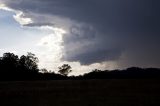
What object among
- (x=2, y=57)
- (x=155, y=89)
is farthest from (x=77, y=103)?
(x=2, y=57)

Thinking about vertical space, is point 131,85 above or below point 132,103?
above

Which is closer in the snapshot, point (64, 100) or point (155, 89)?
point (64, 100)

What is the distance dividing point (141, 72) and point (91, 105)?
56.9 m

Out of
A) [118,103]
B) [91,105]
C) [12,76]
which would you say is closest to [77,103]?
[91,105]

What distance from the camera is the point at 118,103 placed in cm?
3253

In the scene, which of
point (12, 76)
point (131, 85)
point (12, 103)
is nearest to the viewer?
point (12, 103)

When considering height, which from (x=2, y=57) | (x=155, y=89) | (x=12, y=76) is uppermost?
(x=2, y=57)

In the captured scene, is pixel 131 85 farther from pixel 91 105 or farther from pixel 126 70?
pixel 126 70

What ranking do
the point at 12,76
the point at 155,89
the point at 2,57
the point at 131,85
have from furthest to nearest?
the point at 2,57 < the point at 12,76 < the point at 131,85 < the point at 155,89

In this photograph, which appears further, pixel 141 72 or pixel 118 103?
pixel 141 72

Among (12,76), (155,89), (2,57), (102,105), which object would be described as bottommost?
(102,105)

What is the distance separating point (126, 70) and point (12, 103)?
58843 mm

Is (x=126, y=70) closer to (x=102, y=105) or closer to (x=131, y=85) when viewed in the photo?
(x=131, y=85)

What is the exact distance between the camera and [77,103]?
3362 centimetres
